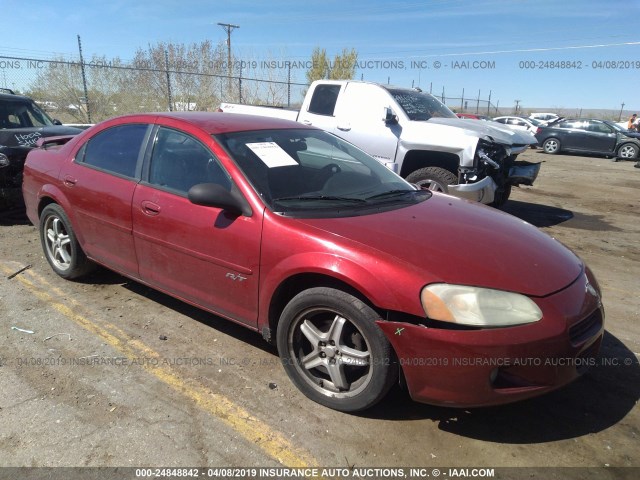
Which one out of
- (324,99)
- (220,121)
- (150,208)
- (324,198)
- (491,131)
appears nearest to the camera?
(324,198)

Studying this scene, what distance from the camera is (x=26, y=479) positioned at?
7.36 ft

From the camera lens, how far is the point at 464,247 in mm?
2709

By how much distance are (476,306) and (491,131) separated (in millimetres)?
5288

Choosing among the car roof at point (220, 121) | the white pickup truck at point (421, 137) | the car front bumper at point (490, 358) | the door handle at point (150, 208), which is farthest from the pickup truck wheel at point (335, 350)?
the white pickup truck at point (421, 137)

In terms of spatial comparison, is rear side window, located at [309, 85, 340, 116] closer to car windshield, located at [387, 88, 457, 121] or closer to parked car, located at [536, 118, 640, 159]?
car windshield, located at [387, 88, 457, 121]

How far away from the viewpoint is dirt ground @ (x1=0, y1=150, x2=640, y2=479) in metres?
2.44

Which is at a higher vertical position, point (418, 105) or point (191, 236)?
point (418, 105)

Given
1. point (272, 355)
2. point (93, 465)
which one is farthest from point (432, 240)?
point (93, 465)

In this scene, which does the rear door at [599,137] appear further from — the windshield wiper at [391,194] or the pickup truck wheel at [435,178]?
the windshield wiper at [391,194]

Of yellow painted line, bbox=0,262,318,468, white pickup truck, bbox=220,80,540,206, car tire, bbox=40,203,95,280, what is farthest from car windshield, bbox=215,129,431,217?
white pickup truck, bbox=220,80,540,206

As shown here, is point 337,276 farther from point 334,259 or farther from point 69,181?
point 69,181

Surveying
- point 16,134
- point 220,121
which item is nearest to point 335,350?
point 220,121

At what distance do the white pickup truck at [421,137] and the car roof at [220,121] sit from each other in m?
2.75

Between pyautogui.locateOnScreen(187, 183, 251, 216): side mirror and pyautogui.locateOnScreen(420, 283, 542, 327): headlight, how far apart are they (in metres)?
1.24
